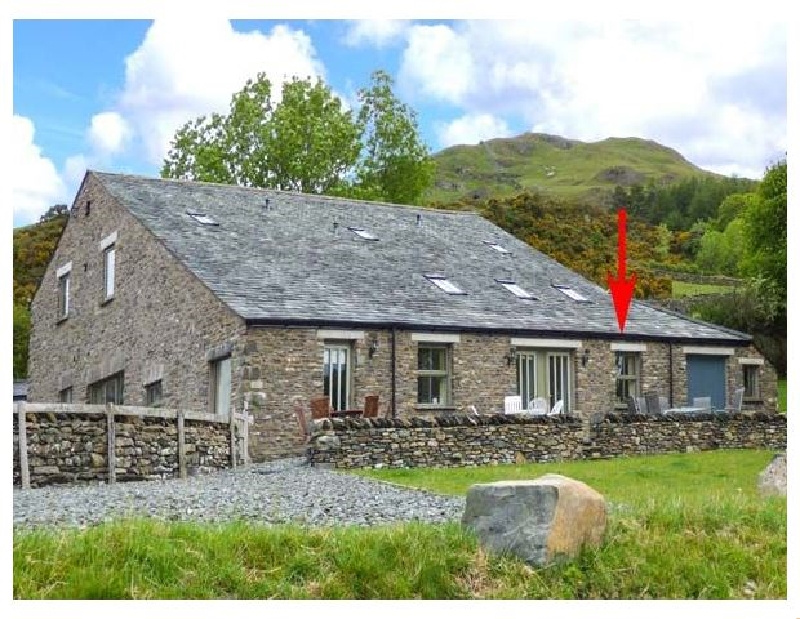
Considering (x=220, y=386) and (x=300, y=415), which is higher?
(x=220, y=386)

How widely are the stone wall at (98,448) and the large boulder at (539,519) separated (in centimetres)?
950

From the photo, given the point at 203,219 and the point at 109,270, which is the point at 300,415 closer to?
the point at 203,219

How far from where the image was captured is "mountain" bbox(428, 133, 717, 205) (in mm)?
150500

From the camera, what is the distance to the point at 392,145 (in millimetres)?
52938

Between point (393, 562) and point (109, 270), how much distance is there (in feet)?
71.8

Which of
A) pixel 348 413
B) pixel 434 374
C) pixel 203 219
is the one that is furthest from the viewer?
pixel 203 219

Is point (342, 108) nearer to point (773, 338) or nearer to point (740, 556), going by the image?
point (773, 338)

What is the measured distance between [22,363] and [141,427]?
35090 mm

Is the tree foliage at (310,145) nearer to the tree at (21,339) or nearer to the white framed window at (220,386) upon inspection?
the tree at (21,339)

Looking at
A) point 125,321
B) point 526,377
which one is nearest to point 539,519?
point 526,377

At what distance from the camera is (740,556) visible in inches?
430

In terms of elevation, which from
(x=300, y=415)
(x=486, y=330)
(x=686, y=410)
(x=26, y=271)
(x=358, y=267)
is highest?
(x=26, y=271)

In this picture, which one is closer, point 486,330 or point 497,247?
point 486,330
